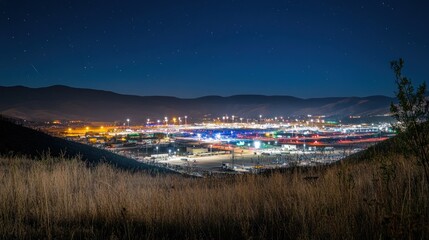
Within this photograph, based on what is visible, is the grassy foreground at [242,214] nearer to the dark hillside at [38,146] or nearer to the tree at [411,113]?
the tree at [411,113]

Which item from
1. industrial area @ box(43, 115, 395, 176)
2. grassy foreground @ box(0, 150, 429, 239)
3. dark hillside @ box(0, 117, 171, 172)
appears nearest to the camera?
grassy foreground @ box(0, 150, 429, 239)

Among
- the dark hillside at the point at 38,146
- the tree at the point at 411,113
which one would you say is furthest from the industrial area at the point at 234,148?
the dark hillside at the point at 38,146

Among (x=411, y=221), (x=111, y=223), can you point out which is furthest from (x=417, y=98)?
(x=111, y=223)

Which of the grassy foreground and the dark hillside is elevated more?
the dark hillside

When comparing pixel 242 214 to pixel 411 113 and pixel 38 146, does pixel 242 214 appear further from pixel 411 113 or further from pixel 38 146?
pixel 38 146

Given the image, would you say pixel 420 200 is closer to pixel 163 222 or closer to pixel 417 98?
pixel 417 98

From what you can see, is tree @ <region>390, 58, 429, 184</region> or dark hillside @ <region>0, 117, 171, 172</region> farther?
dark hillside @ <region>0, 117, 171, 172</region>

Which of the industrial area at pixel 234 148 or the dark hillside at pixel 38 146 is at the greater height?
the dark hillside at pixel 38 146

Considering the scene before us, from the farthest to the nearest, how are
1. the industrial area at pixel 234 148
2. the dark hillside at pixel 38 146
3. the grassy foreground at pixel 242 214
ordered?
the dark hillside at pixel 38 146 < the industrial area at pixel 234 148 < the grassy foreground at pixel 242 214

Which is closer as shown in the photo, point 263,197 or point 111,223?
point 111,223

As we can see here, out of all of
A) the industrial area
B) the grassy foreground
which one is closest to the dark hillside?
the industrial area

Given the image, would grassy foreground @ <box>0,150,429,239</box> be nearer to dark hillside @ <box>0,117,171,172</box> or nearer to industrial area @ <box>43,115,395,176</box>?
industrial area @ <box>43,115,395,176</box>
